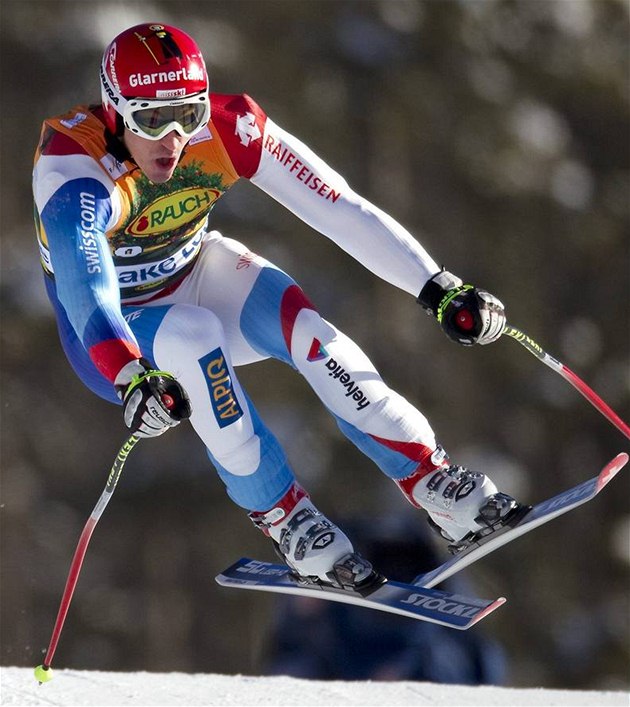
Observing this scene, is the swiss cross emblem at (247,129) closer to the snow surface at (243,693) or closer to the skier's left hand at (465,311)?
the skier's left hand at (465,311)

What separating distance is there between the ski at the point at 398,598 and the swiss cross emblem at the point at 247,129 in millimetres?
1145

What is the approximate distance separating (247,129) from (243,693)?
1.87 m

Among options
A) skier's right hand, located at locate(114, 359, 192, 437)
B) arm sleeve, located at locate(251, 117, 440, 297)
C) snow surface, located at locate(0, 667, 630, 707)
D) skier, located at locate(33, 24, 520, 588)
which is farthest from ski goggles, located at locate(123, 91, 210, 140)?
snow surface, located at locate(0, 667, 630, 707)

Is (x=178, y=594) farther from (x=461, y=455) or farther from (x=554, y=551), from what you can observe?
(x=554, y=551)

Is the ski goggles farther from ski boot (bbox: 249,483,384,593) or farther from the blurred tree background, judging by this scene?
the blurred tree background

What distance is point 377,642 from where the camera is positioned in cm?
660

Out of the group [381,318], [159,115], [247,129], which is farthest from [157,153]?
[381,318]

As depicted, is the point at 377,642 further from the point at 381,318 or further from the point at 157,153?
the point at 157,153

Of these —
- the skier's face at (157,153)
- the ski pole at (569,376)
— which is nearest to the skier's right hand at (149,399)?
the skier's face at (157,153)

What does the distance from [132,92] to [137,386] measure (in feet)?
2.55

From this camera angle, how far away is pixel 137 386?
10.3 feet

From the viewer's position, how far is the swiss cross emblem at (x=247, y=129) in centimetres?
370

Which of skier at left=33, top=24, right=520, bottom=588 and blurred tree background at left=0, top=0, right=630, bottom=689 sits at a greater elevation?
skier at left=33, top=24, right=520, bottom=588

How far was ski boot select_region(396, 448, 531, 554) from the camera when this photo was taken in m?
3.59
